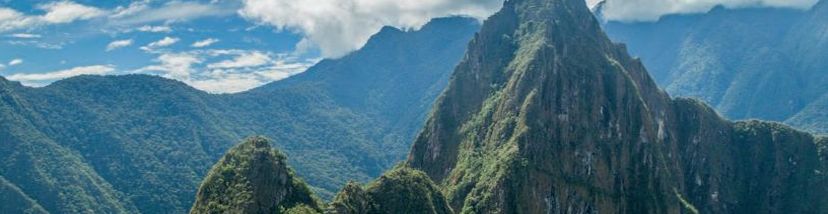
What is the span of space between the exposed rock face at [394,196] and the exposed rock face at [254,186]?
6.92 metres

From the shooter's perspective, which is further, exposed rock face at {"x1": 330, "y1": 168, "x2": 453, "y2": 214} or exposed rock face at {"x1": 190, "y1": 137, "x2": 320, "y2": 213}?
exposed rock face at {"x1": 330, "y1": 168, "x2": 453, "y2": 214}

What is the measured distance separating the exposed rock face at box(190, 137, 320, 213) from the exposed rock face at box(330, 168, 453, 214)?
6.92 m

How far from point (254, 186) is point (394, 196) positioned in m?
29.8

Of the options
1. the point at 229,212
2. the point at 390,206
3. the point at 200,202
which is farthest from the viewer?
the point at 390,206

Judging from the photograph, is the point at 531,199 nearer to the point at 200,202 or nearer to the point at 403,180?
the point at 403,180

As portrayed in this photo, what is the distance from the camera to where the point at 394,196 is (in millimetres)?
150125

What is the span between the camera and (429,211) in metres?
152

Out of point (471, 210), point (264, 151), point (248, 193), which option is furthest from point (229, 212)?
point (471, 210)

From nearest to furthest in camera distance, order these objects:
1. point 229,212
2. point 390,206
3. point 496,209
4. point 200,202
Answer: point 229,212 → point 200,202 → point 390,206 → point 496,209

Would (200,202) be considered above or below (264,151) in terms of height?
below

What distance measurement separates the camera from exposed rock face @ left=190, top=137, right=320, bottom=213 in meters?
130

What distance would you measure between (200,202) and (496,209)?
79.2 metres

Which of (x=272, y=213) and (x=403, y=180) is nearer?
(x=272, y=213)

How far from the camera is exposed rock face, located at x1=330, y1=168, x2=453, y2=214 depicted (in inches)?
5576
